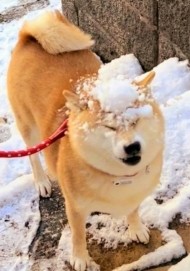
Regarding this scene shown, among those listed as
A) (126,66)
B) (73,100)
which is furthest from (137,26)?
(73,100)

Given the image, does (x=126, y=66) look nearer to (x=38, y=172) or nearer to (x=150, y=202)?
(x=38, y=172)

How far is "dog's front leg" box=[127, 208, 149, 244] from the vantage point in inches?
110

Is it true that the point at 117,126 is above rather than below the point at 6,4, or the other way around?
above

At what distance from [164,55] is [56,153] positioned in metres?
1.49

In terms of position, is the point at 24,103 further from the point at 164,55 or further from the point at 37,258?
the point at 164,55

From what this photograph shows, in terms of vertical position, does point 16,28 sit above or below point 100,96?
below

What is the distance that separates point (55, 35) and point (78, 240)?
997 millimetres

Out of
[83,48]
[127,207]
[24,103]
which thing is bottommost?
[127,207]

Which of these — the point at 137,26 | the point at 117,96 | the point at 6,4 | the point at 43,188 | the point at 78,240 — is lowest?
the point at 6,4

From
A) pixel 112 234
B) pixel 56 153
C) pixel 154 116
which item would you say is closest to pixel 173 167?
pixel 112 234

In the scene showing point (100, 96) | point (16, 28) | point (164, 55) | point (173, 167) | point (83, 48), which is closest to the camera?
point (100, 96)

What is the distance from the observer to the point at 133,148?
200cm

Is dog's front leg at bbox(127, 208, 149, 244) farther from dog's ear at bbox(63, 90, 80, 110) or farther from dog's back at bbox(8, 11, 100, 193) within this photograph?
dog's ear at bbox(63, 90, 80, 110)

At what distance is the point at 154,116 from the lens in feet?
6.89
